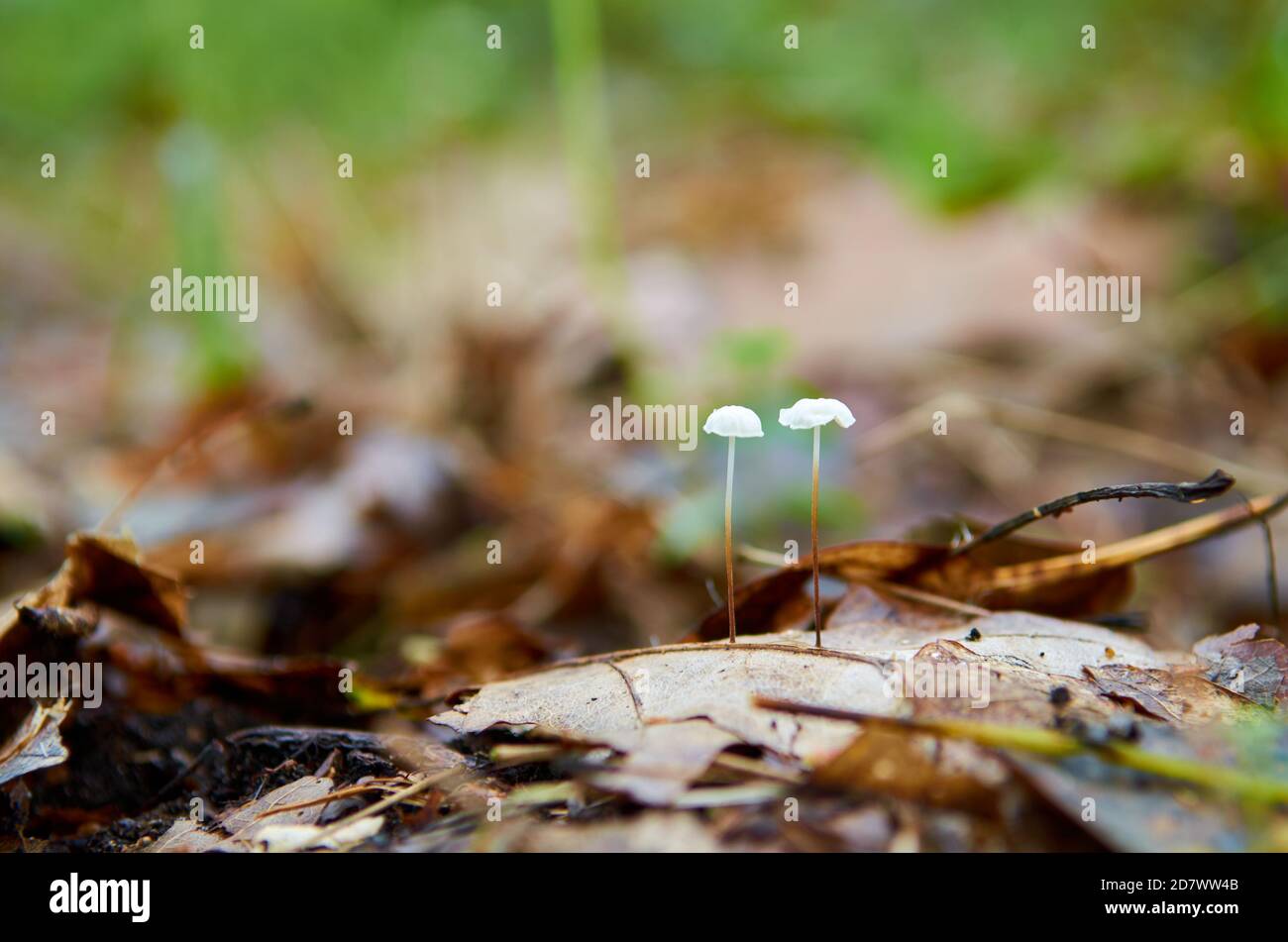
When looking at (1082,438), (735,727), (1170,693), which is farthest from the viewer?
(1082,438)

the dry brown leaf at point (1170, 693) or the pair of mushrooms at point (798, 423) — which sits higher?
the pair of mushrooms at point (798, 423)

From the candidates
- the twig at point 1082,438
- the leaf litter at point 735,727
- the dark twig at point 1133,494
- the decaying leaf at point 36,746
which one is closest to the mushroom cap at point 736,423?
the leaf litter at point 735,727

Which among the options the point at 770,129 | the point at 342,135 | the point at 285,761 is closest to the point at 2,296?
Answer: the point at 342,135

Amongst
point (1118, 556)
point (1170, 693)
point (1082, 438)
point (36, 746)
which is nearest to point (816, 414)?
point (1170, 693)

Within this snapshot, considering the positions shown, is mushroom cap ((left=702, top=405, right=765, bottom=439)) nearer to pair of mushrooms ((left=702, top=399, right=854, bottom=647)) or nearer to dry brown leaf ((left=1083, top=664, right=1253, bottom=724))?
pair of mushrooms ((left=702, top=399, right=854, bottom=647))

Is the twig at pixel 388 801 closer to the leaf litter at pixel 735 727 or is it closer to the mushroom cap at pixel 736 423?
the leaf litter at pixel 735 727

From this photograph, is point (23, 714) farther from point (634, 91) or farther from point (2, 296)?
point (634, 91)

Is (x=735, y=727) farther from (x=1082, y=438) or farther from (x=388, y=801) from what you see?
(x=1082, y=438)

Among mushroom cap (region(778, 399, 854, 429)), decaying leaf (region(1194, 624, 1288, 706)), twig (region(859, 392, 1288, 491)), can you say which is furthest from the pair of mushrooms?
twig (region(859, 392, 1288, 491))

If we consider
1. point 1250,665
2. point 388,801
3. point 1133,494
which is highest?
point 1133,494
